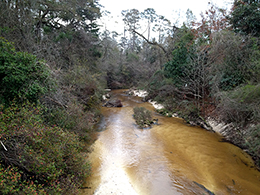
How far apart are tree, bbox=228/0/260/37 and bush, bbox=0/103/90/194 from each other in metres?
12.1

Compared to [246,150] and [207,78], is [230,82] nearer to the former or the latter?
[207,78]

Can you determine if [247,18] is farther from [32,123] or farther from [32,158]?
[32,158]

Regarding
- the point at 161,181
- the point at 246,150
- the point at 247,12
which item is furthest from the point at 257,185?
the point at 247,12

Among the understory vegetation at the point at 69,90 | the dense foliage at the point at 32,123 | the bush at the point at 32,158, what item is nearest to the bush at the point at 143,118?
the understory vegetation at the point at 69,90

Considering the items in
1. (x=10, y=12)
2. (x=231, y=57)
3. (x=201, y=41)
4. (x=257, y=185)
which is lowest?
(x=257, y=185)

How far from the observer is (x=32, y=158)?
2.95 m

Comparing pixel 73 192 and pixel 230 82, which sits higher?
pixel 230 82

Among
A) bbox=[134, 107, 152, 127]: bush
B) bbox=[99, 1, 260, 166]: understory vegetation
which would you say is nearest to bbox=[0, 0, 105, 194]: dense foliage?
bbox=[134, 107, 152, 127]: bush

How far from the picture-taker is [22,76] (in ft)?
14.3

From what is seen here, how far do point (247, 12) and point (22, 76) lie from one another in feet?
42.7

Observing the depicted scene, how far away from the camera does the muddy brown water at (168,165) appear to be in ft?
13.9

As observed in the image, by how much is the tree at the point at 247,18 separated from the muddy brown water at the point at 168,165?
287 inches

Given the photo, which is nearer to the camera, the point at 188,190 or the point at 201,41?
the point at 188,190

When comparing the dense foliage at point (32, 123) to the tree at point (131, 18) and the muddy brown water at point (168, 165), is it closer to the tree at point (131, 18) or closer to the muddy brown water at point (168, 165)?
the muddy brown water at point (168, 165)
